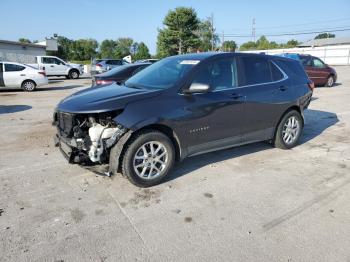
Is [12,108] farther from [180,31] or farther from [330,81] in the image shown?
[180,31]

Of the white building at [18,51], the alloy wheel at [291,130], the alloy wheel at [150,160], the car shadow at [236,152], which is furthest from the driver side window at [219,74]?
the white building at [18,51]

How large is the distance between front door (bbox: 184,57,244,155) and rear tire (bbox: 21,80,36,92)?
539 inches

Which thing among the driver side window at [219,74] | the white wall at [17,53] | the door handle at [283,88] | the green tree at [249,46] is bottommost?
the door handle at [283,88]

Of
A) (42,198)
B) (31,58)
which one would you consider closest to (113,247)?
(42,198)

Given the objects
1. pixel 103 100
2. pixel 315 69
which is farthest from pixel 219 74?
pixel 315 69

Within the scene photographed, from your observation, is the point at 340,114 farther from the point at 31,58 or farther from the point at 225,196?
the point at 31,58

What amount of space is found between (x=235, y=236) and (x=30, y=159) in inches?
149

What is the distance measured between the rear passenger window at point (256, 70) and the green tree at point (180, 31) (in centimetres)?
5977

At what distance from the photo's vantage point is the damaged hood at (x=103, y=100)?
12.9 feet

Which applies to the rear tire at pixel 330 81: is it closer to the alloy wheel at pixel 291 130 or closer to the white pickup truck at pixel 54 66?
the alloy wheel at pixel 291 130

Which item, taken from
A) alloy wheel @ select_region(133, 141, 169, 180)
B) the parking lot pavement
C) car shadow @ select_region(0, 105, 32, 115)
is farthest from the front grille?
car shadow @ select_region(0, 105, 32, 115)

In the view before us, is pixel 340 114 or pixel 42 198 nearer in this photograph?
pixel 42 198

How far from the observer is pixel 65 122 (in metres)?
4.34

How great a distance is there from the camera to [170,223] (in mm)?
3393
